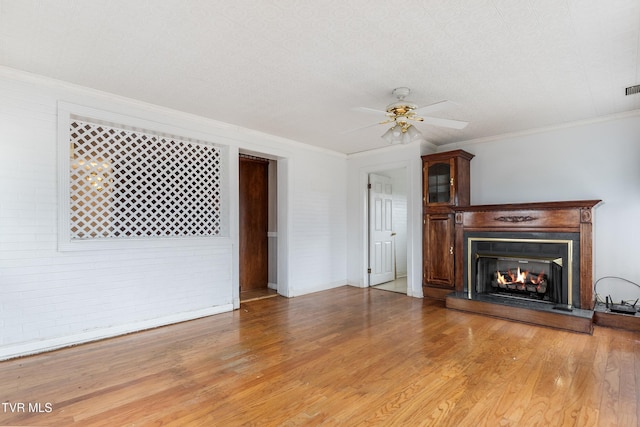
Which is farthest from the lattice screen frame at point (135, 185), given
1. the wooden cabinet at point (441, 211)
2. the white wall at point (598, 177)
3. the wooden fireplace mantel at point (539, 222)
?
the white wall at point (598, 177)

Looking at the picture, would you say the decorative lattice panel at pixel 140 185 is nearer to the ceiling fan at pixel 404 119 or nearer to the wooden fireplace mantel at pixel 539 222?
the ceiling fan at pixel 404 119

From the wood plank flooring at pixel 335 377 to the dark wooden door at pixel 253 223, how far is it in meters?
1.99

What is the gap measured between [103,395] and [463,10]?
3.44 metres

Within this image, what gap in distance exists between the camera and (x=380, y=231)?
6.25m

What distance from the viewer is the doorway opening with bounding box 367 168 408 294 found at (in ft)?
19.9

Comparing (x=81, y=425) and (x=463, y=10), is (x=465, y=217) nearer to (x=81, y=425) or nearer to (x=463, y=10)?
(x=463, y=10)

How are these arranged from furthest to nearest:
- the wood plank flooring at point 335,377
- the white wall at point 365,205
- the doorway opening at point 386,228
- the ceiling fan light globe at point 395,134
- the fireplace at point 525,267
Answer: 1. the doorway opening at point 386,228
2. the white wall at point 365,205
3. the fireplace at point 525,267
4. the ceiling fan light globe at point 395,134
5. the wood plank flooring at point 335,377

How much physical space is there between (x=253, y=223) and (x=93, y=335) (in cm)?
301

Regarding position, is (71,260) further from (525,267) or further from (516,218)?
(525,267)

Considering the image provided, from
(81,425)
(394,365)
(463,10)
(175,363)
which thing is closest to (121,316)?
(175,363)

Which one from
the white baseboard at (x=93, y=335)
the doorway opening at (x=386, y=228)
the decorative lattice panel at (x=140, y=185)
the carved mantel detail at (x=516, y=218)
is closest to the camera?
the white baseboard at (x=93, y=335)

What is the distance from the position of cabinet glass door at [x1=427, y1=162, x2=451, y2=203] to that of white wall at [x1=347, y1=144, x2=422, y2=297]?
19 centimetres

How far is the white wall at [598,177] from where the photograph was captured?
396 centimetres

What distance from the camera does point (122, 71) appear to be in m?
2.88
